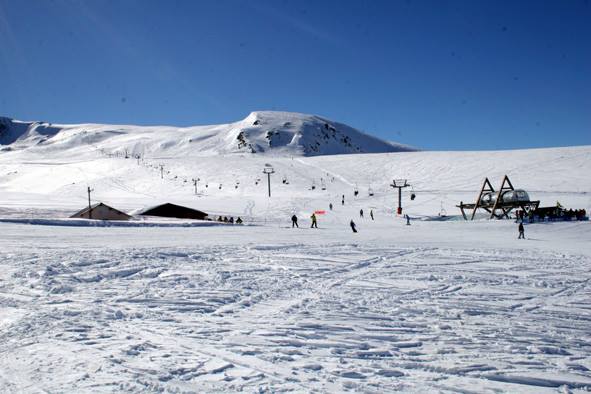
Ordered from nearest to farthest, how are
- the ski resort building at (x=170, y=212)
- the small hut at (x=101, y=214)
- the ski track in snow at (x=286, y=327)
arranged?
the ski track in snow at (x=286, y=327), the small hut at (x=101, y=214), the ski resort building at (x=170, y=212)

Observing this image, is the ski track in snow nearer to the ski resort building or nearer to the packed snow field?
the packed snow field

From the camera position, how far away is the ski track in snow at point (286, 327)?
17.1ft

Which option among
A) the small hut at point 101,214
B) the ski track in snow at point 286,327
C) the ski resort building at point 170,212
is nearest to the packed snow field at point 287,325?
the ski track in snow at point 286,327

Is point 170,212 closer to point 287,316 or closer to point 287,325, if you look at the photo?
point 287,316

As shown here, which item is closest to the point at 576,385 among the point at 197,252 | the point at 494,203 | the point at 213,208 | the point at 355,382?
the point at 355,382

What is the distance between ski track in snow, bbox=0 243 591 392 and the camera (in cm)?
521

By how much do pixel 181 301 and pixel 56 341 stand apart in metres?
2.58

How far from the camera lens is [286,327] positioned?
23.1 feet

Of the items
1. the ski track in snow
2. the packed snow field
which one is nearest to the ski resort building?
the packed snow field

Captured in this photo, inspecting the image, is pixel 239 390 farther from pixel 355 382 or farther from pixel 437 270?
pixel 437 270

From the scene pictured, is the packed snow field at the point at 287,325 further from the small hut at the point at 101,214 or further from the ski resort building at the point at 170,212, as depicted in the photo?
the ski resort building at the point at 170,212

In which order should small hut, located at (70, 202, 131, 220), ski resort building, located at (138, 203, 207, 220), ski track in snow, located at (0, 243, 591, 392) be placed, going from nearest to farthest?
ski track in snow, located at (0, 243, 591, 392)
small hut, located at (70, 202, 131, 220)
ski resort building, located at (138, 203, 207, 220)

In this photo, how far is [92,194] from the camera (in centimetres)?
6906

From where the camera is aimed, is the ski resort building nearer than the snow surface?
No
